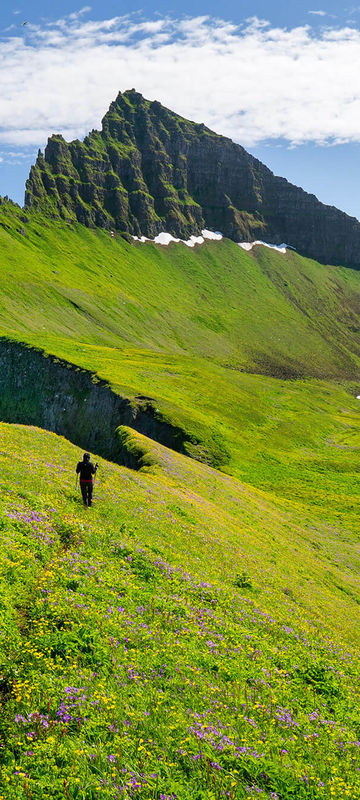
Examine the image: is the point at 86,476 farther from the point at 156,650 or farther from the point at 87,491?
the point at 156,650

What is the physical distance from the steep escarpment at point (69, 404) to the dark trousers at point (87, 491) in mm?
33304

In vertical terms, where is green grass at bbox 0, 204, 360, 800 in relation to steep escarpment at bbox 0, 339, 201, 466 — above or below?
below

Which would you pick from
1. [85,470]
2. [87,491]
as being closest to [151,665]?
[85,470]

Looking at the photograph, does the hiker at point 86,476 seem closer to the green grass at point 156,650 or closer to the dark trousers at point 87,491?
the dark trousers at point 87,491

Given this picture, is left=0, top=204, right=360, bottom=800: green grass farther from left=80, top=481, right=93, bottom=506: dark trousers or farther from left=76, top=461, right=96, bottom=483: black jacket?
left=76, top=461, right=96, bottom=483: black jacket

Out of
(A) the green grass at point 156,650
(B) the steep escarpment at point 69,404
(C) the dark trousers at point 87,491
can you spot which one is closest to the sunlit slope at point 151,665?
(A) the green grass at point 156,650

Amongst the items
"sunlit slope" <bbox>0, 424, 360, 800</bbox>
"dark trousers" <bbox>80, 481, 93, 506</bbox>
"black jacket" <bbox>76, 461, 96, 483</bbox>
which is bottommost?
"sunlit slope" <bbox>0, 424, 360, 800</bbox>

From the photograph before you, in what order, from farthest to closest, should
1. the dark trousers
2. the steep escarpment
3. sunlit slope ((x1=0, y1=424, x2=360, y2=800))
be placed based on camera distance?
the steep escarpment → the dark trousers → sunlit slope ((x1=0, y1=424, x2=360, y2=800))

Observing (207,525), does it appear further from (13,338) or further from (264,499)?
(13,338)

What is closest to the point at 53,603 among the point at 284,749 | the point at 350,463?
the point at 284,749

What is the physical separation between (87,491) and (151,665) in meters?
12.7

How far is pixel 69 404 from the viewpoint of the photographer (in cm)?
8819

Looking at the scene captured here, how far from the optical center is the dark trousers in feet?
82.3

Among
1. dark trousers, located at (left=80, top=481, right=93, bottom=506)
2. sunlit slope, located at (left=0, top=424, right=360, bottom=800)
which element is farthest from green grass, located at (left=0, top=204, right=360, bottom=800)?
dark trousers, located at (left=80, top=481, right=93, bottom=506)
